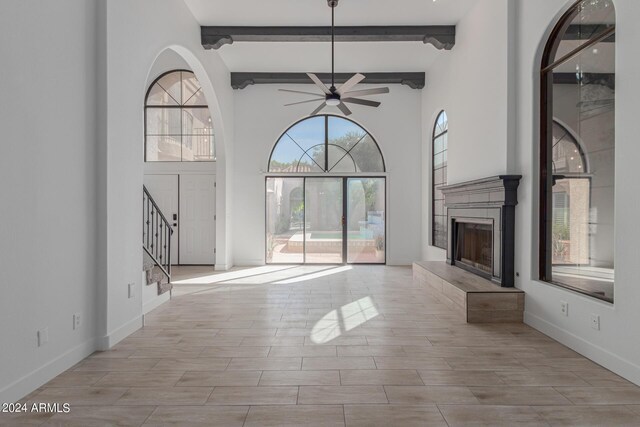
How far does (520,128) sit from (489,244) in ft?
4.86

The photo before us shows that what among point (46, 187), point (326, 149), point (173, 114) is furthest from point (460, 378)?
point (173, 114)

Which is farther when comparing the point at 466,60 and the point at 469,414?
the point at 466,60

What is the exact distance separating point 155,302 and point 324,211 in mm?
4419

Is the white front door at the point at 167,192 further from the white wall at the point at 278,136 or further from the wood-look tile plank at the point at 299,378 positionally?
the wood-look tile plank at the point at 299,378

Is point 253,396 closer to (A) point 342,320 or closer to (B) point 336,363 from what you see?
(B) point 336,363

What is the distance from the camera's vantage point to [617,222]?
300 centimetres

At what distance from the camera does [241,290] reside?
599 cm

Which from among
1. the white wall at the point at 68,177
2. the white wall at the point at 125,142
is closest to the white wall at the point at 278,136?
the white wall at the point at 125,142

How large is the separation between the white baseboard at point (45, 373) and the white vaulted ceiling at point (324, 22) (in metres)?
4.64

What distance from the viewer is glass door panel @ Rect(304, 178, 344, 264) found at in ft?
28.4

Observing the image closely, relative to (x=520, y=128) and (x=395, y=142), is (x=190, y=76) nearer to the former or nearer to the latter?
(x=395, y=142)

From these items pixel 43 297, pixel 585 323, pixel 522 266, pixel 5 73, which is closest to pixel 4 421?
pixel 43 297

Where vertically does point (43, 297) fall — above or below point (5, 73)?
below

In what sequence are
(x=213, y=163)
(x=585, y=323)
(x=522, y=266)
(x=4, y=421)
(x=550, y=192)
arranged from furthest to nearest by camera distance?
(x=213, y=163)
(x=522, y=266)
(x=550, y=192)
(x=585, y=323)
(x=4, y=421)
